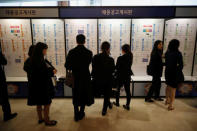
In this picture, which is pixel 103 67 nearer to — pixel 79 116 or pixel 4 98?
pixel 79 116

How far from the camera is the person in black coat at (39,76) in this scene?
88.6 inches

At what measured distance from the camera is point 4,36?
389 cm

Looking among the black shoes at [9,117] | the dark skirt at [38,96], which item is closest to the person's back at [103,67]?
the dark skirt at [38,96]

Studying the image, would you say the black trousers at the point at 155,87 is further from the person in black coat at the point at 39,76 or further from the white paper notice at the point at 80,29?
the person in black coat at the point at 39,76

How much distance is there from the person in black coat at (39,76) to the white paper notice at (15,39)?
1891 mm

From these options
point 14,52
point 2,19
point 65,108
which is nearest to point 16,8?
point 2,19

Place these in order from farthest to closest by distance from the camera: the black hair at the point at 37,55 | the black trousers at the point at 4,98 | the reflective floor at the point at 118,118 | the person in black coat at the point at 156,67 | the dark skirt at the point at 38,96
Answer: the person in black coat at the point at 156,67 → the black trousers at the point at 4,98 → the reflective floor at the point at 118,118 → the dark skirt at the point at 38,96 → the black hair at the point at 37,55

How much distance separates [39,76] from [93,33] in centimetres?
214

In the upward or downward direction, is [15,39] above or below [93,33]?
below

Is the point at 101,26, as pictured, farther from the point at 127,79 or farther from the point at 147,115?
the point at 147,115

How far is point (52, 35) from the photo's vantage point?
390 centimetres

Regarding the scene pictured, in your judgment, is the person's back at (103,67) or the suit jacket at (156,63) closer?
the person's back at (103,67)

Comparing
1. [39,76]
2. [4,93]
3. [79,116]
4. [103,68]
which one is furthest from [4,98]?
[103,68]

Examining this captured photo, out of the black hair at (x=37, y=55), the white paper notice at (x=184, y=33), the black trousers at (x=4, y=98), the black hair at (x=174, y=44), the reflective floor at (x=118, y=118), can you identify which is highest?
the white paper notice at (x=184, y=33)
